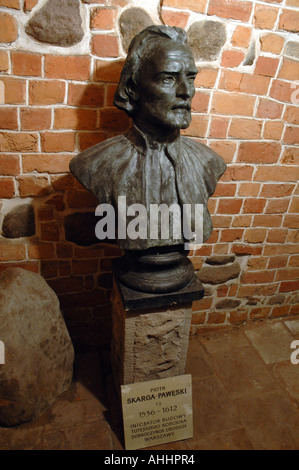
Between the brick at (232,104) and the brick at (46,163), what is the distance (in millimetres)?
818

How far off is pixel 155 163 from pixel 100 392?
1.37 metres

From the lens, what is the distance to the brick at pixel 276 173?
2.15 meters

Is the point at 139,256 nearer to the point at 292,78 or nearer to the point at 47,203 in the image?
the point at 47,203

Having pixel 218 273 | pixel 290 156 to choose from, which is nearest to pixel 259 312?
pixel 218 273

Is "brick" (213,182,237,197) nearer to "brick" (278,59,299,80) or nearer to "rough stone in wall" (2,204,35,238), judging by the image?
"brick" (278,59,299,80)

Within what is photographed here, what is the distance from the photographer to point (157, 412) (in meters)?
1.76

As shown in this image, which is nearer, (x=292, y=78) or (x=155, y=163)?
(x=155, y=163)

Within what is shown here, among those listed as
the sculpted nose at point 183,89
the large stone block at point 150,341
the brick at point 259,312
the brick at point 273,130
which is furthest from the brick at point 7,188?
the brick at point 259,312

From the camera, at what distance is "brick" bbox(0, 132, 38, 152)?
1.72 meters

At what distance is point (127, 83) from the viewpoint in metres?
1.39

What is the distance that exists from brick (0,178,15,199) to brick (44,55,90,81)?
0.54m

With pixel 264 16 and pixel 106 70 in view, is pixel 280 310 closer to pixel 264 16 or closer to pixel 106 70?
pixel 264 16

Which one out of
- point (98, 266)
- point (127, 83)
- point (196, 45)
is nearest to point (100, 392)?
point (98, 266)

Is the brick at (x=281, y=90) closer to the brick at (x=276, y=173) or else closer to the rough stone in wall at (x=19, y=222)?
the brick at (x=276, y=173)
